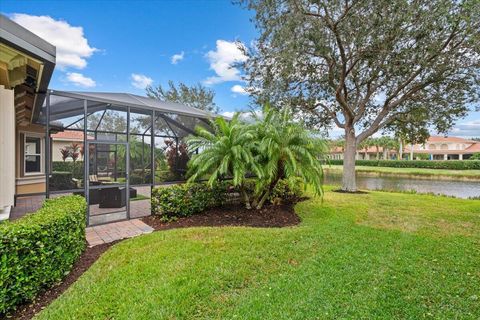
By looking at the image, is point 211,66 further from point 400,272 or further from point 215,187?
point 400,272

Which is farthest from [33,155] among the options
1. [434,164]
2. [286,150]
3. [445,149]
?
[445,149]

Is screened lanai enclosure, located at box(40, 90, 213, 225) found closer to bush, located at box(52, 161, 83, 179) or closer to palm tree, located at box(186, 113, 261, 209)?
bush, located at box(52, 161, 83, 179)

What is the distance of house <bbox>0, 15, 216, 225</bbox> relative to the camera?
12.4 ft

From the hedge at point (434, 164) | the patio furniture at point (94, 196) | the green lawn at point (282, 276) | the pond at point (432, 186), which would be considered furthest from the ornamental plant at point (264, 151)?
the hedge at point (434, 164)

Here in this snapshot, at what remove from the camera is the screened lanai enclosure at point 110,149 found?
5520 millimetres

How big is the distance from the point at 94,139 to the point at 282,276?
16.7 ft

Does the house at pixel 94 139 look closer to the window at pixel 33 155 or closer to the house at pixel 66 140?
the house at pixel 66 140

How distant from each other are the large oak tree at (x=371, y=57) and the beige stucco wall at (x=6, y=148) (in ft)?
25.0

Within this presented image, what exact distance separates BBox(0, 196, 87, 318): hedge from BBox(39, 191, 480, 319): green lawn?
0.32 m

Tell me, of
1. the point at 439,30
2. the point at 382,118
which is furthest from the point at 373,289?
the point at 382,118

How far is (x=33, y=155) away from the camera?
9.16 metres

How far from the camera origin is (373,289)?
301 cm

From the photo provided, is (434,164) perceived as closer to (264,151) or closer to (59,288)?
(264,151)

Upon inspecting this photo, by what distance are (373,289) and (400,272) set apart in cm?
74
